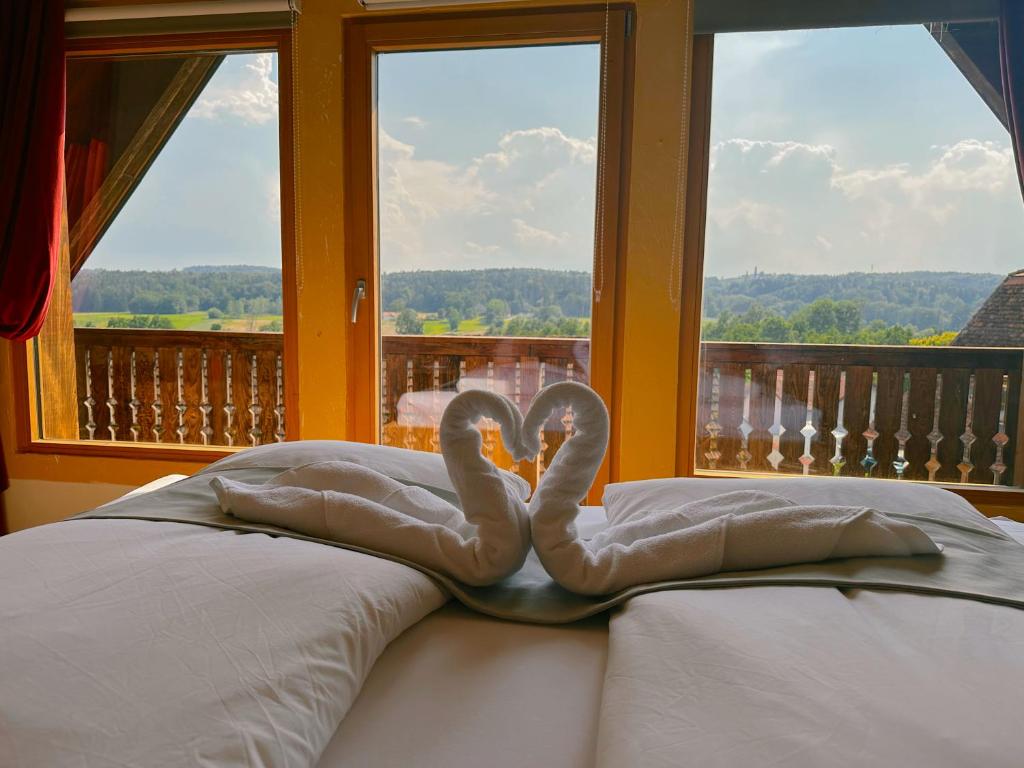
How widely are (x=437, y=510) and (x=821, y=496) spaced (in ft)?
2.18

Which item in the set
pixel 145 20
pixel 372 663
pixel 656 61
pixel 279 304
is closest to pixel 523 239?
pixel 656 61

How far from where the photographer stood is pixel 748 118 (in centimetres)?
229

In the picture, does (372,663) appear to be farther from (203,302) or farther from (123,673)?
(203,302)

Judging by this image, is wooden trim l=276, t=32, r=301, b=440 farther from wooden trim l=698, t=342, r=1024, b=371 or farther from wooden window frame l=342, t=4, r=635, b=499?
wooden trim l=698, t=342, r=1024, b=371

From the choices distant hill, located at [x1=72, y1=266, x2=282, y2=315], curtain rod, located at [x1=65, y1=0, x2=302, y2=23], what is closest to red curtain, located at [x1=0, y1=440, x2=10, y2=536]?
distant hill, located at [x1=72, y1=266, x2=282, y2=315]

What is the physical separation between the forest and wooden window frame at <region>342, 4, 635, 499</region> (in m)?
0.10

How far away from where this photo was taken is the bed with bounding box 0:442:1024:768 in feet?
1.70

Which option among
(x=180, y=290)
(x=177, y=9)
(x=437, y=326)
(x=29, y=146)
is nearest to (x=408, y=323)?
(x=437, y=326)

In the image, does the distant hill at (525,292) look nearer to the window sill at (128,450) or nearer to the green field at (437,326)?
the green field at (437,326)

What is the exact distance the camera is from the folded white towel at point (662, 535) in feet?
2.81

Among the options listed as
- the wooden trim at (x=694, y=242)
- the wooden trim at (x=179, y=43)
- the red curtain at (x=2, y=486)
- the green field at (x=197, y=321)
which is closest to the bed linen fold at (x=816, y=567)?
the wooden trim at (x=694, y=242)

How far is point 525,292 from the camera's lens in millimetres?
2482

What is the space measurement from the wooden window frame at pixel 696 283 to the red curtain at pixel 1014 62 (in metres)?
0.85

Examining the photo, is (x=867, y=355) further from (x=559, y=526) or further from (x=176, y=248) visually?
(x=176, y=248)
